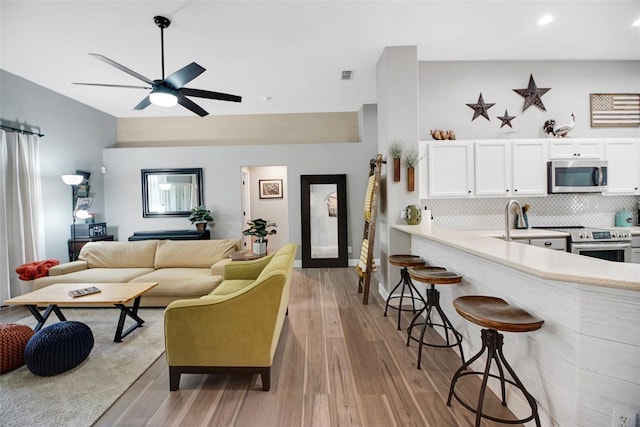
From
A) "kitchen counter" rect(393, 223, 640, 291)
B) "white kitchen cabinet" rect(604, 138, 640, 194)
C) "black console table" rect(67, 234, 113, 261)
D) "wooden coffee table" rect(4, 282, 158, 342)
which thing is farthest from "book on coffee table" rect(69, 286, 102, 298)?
"white kitchen cabinet" rect(604, 138, 640, 194)

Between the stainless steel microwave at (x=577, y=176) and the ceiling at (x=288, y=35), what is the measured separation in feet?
4.92

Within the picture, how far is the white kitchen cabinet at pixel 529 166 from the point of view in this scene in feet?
12.7

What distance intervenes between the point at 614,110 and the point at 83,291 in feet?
23.0

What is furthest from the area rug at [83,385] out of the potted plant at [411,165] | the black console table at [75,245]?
the potted plant at [411,165]

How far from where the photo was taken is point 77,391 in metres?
2.09

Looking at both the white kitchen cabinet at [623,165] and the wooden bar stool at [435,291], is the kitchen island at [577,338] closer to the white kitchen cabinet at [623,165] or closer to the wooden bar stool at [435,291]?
the wooden bar stool at [435,291]

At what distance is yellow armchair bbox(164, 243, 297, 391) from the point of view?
78.0 inches

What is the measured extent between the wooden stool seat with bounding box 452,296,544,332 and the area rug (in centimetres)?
237

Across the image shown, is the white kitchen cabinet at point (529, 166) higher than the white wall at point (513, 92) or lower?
lower

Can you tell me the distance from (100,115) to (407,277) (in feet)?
21.7

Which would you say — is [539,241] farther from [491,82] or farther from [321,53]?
[321,53]

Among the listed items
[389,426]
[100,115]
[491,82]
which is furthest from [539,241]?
[100,115]

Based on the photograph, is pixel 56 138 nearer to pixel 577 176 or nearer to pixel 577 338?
pixel 577 338

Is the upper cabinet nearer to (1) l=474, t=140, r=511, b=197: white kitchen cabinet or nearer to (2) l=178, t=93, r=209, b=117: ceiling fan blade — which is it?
(1) l=474, t=140, r=511, b=197: white kitchen cabinet
